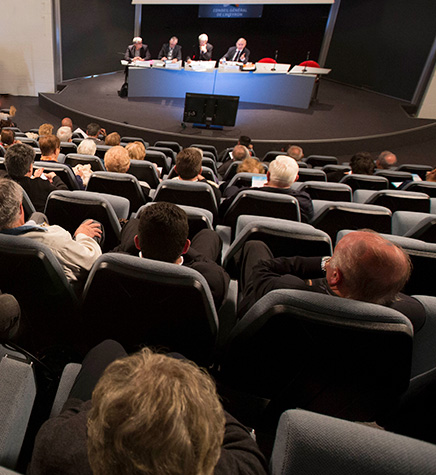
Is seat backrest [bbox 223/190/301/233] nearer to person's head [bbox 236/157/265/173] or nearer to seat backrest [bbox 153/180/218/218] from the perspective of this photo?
seat backrest [bbox 153/180/218/218]

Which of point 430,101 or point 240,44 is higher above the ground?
point 240,44

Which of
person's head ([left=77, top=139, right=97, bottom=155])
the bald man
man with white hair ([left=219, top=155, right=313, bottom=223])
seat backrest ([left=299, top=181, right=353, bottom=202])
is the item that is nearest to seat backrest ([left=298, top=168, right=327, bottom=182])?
seat backrest ([left=299, top=181, right=353, bottom=202])

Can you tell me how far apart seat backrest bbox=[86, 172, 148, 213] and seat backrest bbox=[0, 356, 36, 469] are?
174 cm

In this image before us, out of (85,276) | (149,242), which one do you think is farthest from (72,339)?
(149,242)

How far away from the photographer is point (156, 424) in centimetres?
47

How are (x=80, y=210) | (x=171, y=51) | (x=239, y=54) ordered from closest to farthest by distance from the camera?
(x=80, y=210)
(x=239, y=54)
(x=171, y=51)

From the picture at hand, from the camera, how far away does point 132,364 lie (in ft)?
1.85

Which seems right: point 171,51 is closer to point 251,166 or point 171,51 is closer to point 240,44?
point 240,44

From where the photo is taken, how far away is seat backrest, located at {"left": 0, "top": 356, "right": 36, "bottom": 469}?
30.5 inches

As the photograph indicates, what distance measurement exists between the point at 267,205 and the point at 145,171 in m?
1.63

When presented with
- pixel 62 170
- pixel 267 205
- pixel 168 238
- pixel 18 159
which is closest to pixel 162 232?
pixel 168 238

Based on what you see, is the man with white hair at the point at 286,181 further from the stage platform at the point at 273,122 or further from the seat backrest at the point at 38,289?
the stage platform at the point at 273,122

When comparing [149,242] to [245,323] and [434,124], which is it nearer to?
[245,323]

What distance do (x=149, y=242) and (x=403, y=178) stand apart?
3.74 m
